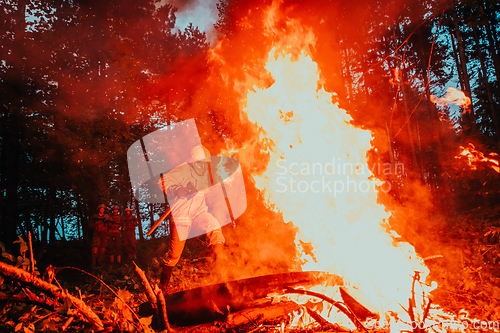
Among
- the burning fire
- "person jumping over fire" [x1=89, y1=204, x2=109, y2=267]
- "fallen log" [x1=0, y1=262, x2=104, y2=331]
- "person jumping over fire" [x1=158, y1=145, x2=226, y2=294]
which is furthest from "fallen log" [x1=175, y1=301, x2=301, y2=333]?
"person jumping over fire" [x1=89, y1=204, x2=109, y2=267]

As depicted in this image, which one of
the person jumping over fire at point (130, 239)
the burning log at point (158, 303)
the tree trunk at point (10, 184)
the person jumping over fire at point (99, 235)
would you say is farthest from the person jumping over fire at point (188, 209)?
the tree trunk at point (10, 184)

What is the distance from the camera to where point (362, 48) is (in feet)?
52.5

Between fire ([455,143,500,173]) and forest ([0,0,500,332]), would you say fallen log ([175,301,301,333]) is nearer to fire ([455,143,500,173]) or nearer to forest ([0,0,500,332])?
forest ([0,0,500,332])

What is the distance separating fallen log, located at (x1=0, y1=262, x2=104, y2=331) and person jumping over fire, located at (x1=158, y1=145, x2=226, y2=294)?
2.15 meters

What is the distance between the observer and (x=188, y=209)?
199 inches

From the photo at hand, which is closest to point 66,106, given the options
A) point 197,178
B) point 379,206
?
point 197,178

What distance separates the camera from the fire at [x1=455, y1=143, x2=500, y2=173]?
6215 millimetres

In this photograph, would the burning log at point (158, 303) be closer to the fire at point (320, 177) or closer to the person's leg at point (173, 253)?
the person's leg at point (173, 253)

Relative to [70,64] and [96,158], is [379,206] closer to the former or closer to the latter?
[96,158]

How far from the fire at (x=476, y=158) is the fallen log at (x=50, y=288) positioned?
8.68m

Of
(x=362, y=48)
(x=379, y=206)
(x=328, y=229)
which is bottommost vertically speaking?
(x=328, y=229)

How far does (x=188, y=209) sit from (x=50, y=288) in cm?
282

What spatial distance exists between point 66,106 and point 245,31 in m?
6.16

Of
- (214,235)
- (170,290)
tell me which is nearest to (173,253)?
(214,235)
